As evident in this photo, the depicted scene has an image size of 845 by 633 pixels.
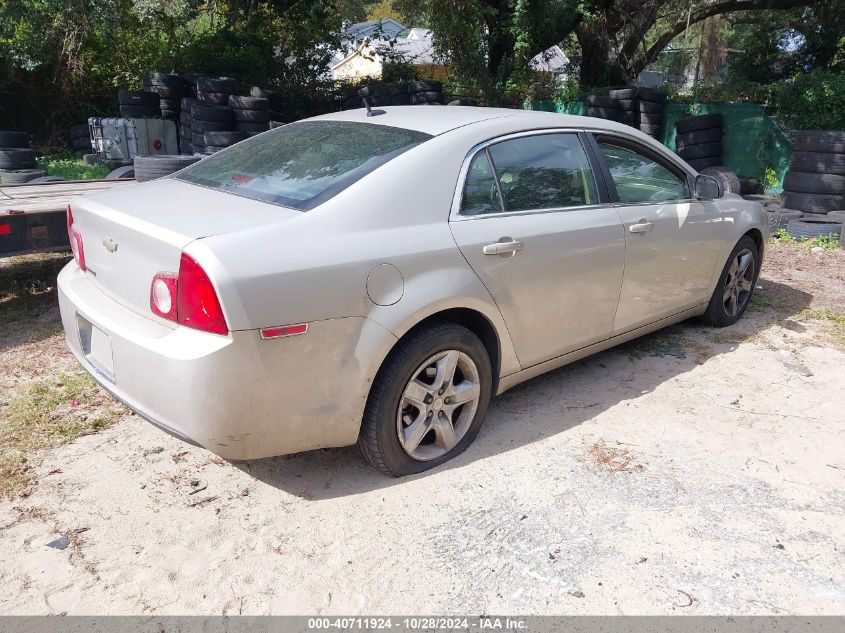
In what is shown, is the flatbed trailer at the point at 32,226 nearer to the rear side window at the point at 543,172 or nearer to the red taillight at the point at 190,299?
the red taillight at the point at 190,299

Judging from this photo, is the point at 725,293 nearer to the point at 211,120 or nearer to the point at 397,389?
the point at 397,389

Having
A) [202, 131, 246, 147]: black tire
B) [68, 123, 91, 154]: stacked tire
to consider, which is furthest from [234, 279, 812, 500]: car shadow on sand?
[68, 123, 91, 154]: stacked tire

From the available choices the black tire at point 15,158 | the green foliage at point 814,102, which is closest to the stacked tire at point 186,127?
the black tire at point 15,158

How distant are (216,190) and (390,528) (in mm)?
1797

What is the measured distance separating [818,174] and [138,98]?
498 inches

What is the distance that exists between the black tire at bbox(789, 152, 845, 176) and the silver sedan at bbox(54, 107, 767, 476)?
21.1 feet

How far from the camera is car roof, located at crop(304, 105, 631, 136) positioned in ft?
11.9

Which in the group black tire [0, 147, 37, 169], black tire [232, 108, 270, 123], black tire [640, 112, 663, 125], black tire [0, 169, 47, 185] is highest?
black tire [232, 108, 270, 123]

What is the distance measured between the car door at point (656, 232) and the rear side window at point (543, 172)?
0.21m

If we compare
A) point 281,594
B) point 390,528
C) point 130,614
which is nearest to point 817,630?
point 390,528

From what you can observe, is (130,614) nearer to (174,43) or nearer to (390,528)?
(390,528)

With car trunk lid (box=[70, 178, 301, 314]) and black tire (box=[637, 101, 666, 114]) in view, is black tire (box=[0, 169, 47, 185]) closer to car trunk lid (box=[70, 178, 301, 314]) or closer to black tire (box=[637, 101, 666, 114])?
car trunk lid (box=[70, 178, 301, 314])

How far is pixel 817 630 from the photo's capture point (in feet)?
8.26

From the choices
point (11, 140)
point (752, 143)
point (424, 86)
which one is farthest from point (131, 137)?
point (752, 143)
